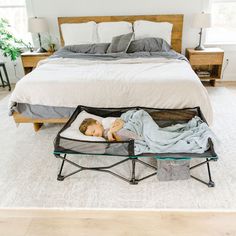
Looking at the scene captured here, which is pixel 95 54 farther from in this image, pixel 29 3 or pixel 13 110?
pixel 29 3

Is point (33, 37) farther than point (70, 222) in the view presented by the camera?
Yes

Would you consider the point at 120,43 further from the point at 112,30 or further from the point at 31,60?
the point at 31,60

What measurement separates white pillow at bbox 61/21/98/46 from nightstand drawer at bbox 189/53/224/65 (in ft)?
5.33

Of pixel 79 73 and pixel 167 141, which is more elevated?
pixel 79 73

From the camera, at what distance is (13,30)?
4.09 meters

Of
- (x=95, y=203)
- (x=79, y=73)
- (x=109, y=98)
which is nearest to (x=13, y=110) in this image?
(x=79, y=73)

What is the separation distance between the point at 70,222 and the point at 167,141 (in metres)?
0.89

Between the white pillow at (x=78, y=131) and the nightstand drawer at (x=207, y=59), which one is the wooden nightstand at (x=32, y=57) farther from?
the nightstand drawer at (x=207, y=59)

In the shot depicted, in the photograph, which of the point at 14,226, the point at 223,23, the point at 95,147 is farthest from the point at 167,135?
the point at 223,23

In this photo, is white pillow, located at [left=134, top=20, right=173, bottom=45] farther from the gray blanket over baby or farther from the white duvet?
the gray blanket over baby

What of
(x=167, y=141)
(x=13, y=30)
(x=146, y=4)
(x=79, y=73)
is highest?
(x=146, y=4)

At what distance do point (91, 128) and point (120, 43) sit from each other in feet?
5.85

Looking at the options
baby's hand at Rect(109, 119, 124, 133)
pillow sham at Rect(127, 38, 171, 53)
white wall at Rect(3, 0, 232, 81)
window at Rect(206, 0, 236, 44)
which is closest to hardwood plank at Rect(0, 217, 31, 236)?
baby's hand at Rect(109, 119, 124, 133)

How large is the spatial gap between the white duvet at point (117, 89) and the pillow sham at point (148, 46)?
93 centimetres
